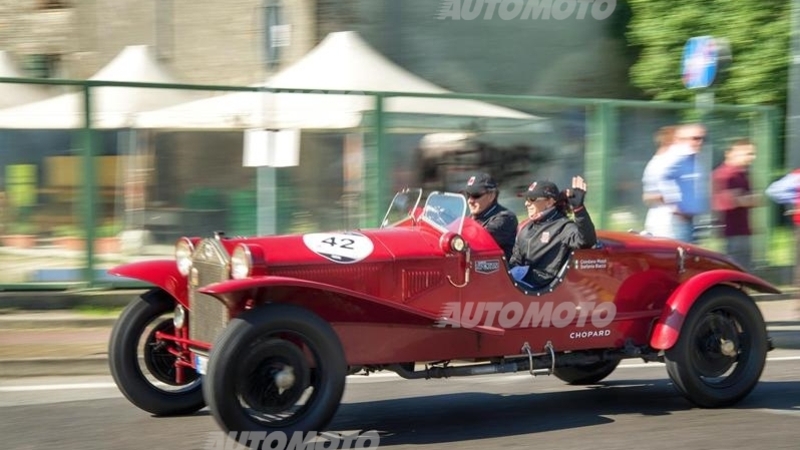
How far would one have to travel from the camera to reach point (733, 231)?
505 inches

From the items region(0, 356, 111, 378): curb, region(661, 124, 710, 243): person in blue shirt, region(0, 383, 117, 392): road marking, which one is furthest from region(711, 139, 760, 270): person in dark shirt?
region(0, 383, 117, 392): road marking

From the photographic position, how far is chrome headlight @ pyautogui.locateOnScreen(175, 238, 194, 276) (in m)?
6.74

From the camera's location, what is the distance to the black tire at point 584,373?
8.09 metres

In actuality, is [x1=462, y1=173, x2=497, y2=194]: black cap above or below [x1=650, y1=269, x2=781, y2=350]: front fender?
above

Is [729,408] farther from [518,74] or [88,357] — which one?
[518,74]

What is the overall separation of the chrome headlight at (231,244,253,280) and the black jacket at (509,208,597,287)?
1870 mm

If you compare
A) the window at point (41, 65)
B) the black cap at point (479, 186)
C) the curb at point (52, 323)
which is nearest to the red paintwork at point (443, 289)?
the black cap at point (479, 186)

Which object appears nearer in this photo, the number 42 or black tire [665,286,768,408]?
the number 42

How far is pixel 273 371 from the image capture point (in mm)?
6004

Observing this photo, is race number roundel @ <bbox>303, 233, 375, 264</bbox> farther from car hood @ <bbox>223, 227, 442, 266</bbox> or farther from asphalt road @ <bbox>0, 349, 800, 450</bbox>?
asphalt road @ <bbox>0, 349, 800, 450</bbox>

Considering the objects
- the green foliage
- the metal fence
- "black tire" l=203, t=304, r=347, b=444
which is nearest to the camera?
"black tire" l=203, t=304, r=347, b=444

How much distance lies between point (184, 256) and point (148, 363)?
73 centimetres

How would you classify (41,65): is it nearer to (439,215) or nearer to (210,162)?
(210,162)

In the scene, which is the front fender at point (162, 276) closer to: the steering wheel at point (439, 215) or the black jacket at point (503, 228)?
the steering wheel at point (439, 215)
